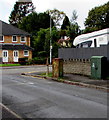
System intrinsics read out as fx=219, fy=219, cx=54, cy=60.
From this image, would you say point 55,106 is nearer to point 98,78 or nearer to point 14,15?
point 98,78

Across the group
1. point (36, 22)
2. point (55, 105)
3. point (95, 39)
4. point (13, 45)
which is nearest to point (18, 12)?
point (36, 22)

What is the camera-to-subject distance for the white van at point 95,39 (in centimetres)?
1587

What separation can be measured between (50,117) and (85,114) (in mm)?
1062

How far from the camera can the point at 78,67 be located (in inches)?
676

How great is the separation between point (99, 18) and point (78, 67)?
3293cm

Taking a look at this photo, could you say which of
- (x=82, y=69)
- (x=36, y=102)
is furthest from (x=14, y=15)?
(x=36, y=102)

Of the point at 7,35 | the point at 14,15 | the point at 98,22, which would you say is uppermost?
the point at 14,15

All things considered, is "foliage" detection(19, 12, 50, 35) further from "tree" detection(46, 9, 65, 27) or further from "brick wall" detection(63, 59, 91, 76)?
"brick wall" detection(63, 59, 91, 76)

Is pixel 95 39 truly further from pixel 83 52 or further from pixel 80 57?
pixel 80 57

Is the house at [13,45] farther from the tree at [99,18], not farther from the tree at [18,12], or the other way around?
the tree at [18,12]

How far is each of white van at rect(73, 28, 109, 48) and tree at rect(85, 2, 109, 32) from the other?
90.0ft

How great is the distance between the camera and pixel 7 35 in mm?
44344

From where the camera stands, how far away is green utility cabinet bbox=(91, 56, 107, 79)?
14117 mm

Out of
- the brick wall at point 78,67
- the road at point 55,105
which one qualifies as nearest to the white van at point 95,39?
the brick wall at point 78,67
